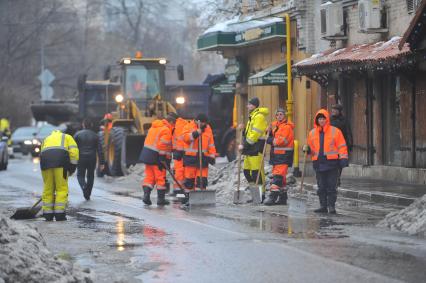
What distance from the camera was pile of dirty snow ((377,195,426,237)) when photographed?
13531 millimetres

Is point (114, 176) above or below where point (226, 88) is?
below

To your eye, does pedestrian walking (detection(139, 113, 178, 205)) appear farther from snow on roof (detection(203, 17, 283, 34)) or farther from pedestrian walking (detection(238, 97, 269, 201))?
snow on roof (detection(203, 17, 283, 34))

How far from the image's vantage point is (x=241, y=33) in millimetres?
30984

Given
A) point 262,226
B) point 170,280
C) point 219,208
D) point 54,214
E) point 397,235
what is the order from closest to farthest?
point 170,280
point 397,235
point 262,226
point 54,214
point 219,208

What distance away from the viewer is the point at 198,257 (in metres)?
11.4

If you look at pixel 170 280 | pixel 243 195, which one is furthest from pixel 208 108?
pixel 170 280

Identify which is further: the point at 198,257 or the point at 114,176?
the point at 114,176

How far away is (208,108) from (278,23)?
1011cm

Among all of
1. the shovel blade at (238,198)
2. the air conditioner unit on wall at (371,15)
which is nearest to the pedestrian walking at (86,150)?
the shovel blade at (238,198)

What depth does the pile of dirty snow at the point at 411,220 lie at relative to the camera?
1353cm

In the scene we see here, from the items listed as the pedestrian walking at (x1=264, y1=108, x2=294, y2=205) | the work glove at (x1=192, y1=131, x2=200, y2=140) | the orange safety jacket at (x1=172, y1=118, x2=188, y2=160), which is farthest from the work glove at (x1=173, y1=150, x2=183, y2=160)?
the pedestrian walking at (x1=264, y1=108, x2=294, y2=205)

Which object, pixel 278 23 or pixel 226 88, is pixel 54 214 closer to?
pixel 278 23

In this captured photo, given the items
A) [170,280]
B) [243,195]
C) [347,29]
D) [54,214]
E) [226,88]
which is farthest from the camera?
[226,88]

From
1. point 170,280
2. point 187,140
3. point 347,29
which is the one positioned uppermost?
point 347,29
